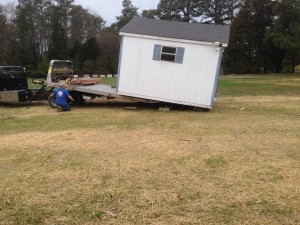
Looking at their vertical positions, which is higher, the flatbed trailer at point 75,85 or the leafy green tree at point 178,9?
the leafy green tree at point 178,9

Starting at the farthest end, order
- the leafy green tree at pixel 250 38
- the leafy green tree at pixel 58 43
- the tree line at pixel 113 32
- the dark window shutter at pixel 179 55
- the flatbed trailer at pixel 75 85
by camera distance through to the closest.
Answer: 1. the leafy green tree at pixel 58 43
2. the leafy green tree at pixel 250 38
3. the tree line at pixel 113 32
4. the flatbed trailer at pixel 75 85
5. the dark window shutter at pixel 179 55

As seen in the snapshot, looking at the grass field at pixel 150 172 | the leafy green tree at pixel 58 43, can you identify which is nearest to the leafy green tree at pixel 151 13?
the leafy green tree at pixel 58 43

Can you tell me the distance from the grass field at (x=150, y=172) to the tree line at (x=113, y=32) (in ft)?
127

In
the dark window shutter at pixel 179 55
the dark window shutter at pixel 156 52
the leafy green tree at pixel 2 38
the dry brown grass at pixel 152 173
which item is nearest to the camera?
the dry brown grass at pixel 152 173

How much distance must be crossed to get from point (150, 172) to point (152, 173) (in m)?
0.06

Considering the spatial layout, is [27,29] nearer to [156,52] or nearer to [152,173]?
[156,52]

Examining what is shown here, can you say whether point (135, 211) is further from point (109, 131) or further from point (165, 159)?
point (109, 131)

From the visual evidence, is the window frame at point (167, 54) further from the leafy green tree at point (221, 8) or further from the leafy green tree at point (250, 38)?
the leafy green tree at point (221, 8)

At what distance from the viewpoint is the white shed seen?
42.9 feet

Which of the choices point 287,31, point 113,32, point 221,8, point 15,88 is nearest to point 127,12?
point 113,32

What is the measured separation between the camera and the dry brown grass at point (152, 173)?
183 inches

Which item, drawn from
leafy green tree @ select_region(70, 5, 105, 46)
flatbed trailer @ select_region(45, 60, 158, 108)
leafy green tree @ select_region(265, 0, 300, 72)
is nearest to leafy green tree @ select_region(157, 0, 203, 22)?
leafy green tree @ select_region(70, 5, 105, 46)

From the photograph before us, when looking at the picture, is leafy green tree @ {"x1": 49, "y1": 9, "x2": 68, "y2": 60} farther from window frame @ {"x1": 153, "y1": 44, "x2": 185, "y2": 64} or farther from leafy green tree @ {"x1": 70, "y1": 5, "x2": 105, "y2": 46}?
window frame @ {"x1": 153, "y1": 44, "x2": 185, "y2": 64}

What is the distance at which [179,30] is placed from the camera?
13664 mm
